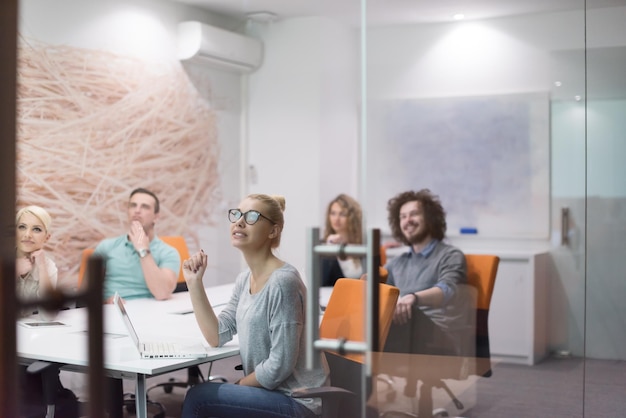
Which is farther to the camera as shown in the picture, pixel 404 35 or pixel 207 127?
pixel 207 127

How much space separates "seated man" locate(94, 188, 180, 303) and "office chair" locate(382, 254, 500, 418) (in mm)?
1017

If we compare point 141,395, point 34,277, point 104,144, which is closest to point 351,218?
point 141,395

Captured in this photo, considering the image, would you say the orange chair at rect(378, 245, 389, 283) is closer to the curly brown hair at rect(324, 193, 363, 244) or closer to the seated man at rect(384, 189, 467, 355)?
the seated man at rect(384, 189, 467, 355)

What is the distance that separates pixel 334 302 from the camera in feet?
8.87

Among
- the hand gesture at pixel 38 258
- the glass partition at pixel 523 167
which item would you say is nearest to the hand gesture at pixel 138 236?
the hand gesture at pixel 38 258

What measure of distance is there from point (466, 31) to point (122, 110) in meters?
1.87

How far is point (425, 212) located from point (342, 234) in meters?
0.39

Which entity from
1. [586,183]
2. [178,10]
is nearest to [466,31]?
[586,183]

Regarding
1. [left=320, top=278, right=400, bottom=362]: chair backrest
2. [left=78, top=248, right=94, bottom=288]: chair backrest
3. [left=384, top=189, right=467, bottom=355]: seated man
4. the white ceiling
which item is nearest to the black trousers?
[left=384, top=189, right=467, bottom=355]: seated man

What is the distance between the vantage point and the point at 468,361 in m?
2.96

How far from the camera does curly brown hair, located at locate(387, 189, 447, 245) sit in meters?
2.90

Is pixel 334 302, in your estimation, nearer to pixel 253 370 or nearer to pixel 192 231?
pixel 253 370

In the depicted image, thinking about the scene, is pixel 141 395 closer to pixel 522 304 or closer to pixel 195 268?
pixel 195 268

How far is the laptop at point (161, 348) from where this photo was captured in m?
2.85
